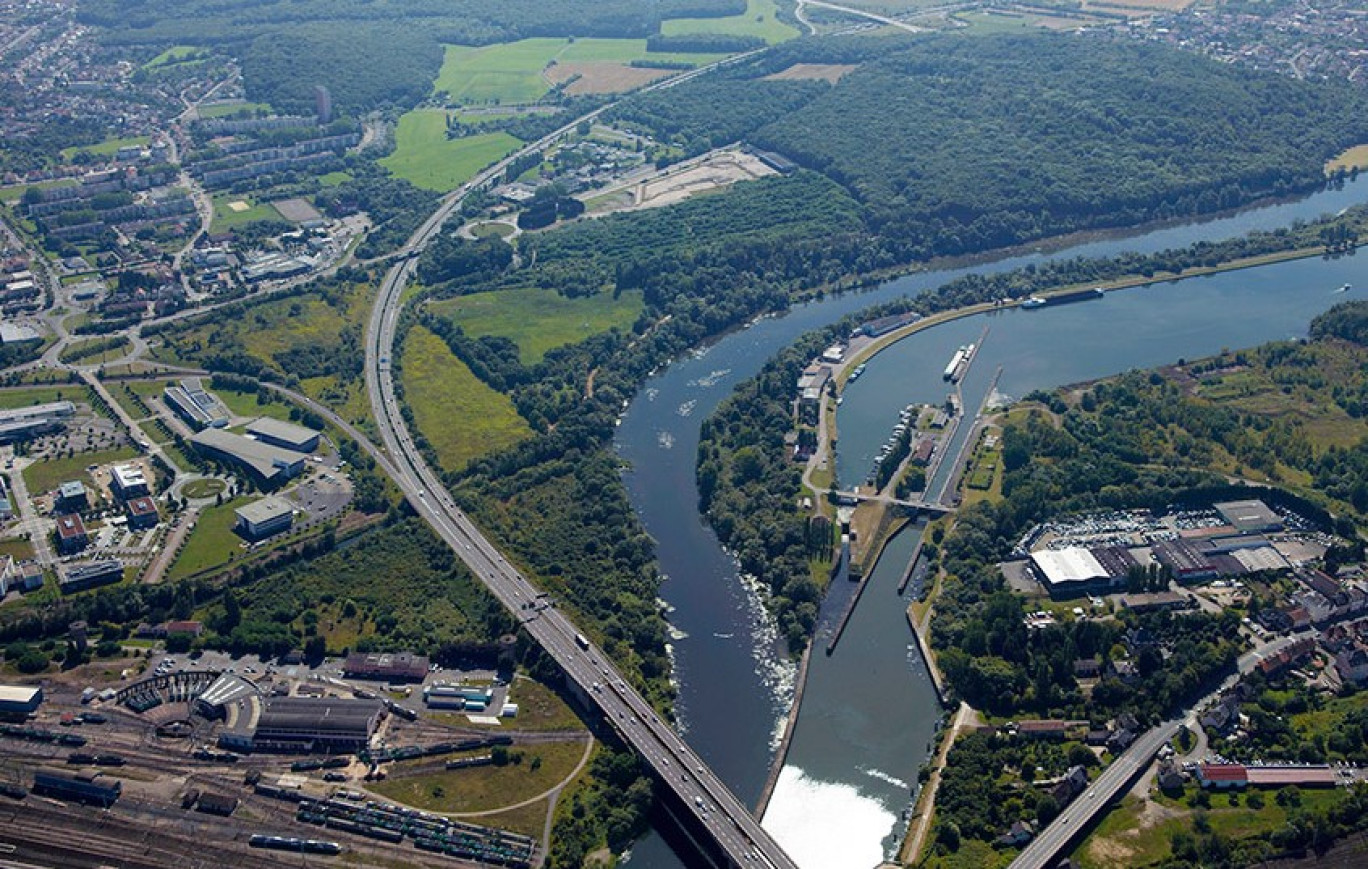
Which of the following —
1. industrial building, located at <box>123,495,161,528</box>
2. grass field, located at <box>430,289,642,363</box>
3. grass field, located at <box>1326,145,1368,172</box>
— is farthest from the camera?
grass field, located at <box>1326,145,1368,172</box>

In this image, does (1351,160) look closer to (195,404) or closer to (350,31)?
A: (195,404)

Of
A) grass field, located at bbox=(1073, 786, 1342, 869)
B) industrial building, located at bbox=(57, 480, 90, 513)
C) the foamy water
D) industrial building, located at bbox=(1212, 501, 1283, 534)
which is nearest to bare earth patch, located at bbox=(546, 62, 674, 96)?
industrial building, located at bbox=(57, 480, 90, 513)

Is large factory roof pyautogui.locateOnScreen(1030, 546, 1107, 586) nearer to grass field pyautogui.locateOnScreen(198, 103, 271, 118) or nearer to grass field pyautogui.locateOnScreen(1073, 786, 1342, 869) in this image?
grass field pyautogui.locateOnScreen(1073, 786, 1342, 869)

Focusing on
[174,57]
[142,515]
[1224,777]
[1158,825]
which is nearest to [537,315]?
[142,515]

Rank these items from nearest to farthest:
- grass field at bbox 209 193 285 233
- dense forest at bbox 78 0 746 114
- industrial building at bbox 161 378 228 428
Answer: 1. industrial building at bbox 161 378 228 428
2. grass field at bbox 209 193 285 233
3. dense forest at bbox 78 0 746 114

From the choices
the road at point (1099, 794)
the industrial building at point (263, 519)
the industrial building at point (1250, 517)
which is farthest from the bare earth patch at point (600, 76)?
the road at point (1099, 794)

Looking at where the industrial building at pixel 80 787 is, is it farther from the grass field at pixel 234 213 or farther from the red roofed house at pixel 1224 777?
the grass field at pixel 234 213

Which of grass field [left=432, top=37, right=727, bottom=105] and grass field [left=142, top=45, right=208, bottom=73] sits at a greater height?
grass field [left=142, top=45, right=208, bottom=73]

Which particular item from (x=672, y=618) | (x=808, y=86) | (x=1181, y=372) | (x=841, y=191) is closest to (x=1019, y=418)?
(x=1181, y=372)
